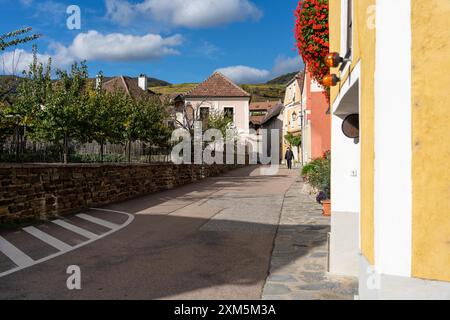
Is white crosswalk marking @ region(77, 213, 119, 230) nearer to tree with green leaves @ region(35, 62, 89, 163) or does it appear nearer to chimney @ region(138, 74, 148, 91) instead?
tree with green leaves @ region(35, 62, 89, 163)

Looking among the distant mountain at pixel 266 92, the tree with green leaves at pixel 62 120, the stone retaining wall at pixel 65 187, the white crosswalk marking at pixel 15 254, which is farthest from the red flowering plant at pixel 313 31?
the distant mountain at pixel 266 92

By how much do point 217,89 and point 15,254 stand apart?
44.0 meters

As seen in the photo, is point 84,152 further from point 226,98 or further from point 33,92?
point 226,98

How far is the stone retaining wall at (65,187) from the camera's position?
9.34 m

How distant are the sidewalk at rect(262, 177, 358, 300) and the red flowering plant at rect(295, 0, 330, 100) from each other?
2.87 meters

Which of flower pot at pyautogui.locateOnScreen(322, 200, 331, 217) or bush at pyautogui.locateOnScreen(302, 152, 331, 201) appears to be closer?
flower pot at pyautogui.locateOnScreen(322, 200, 331, 217)

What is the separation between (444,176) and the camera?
3.06m

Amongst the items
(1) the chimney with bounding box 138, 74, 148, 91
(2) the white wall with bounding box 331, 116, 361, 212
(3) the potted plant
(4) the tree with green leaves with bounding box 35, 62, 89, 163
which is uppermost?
(1) the chimney with bounding box 138, 74, 148, 91

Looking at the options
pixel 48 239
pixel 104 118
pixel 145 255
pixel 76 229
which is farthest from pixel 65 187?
pixel 104 118

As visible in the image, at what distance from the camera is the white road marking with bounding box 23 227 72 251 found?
7.47 m

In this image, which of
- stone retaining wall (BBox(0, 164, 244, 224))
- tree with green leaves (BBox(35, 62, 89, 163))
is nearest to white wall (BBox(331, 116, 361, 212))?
stone retaining wall (BBox(0, 164, 244, 224))

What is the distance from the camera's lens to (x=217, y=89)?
49.9 meters

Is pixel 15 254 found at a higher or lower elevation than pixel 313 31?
lower

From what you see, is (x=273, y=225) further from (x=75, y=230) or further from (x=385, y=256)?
(x=385, y=256)
